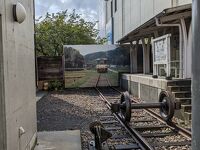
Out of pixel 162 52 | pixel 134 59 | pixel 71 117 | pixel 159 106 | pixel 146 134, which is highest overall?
pixel 162 52

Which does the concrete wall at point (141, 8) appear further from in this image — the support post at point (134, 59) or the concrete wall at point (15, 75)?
the concrete wall at point (15, 75)

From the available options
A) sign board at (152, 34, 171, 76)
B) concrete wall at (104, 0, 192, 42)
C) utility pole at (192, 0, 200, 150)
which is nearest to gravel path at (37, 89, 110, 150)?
sign board at (152, 34, 171, 76)


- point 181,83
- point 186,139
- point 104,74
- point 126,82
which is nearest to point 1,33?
point 186,139

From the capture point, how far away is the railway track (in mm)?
7172

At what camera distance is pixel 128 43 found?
28.3m

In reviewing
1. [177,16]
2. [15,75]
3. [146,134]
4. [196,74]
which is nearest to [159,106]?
[146,134]

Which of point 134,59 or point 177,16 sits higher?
point 177,16

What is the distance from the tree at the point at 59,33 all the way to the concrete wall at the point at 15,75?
2645 cm

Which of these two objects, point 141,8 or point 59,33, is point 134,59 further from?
point 59,33

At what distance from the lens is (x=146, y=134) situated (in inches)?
330

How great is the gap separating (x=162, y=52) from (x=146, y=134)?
20.8ft

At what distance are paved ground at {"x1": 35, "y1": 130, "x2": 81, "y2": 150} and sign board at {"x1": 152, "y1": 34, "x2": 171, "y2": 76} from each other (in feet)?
19.8

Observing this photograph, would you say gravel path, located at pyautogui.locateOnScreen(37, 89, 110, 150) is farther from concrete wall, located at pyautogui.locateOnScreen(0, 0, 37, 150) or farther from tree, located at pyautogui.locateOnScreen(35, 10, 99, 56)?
tree, located at pyautogui.locateOnScreen(35, 10, 99, 56)

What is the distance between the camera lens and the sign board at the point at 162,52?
13391 mm
